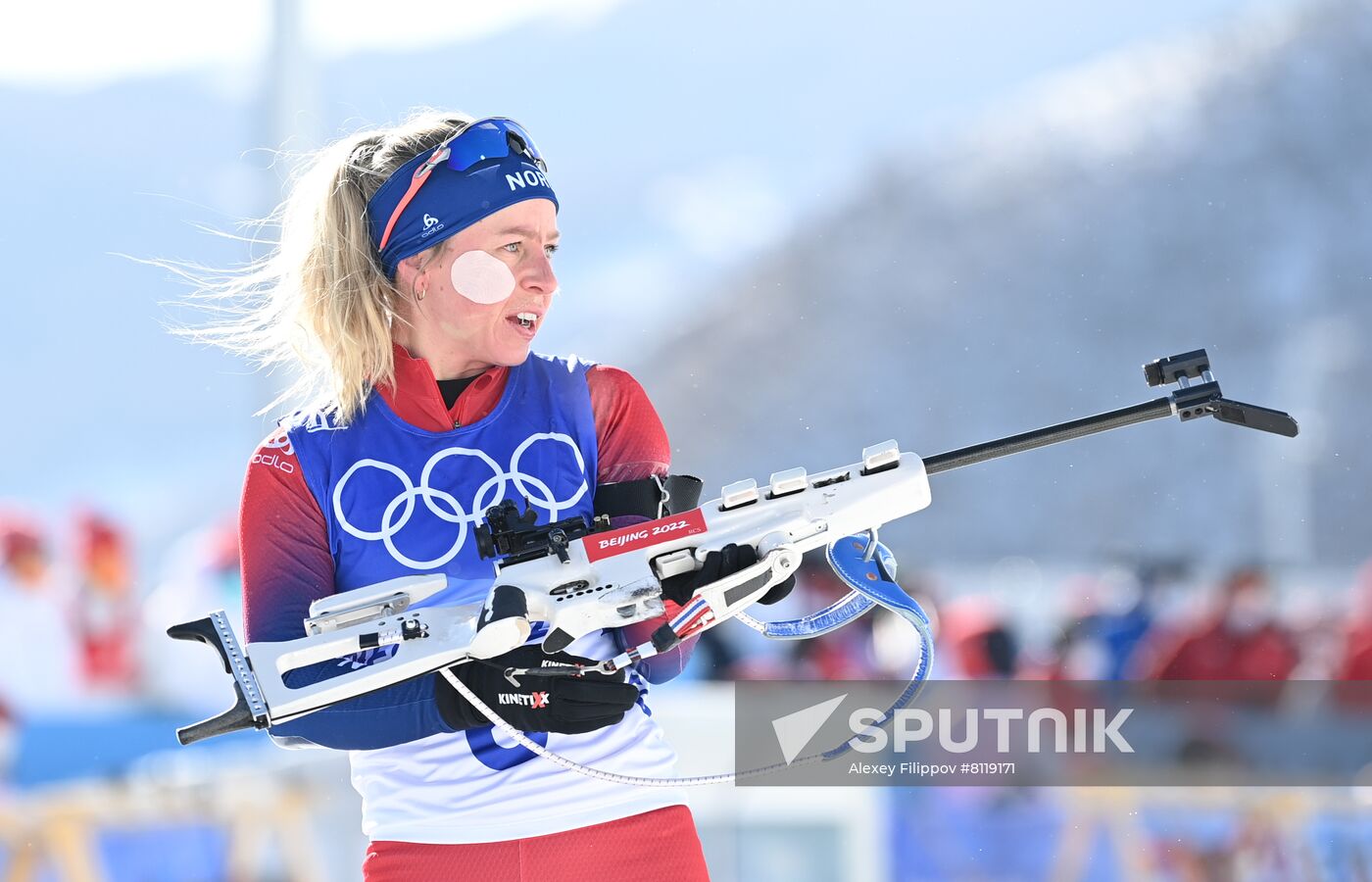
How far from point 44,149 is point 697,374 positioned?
12.5 metres

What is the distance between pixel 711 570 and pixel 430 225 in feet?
1.70

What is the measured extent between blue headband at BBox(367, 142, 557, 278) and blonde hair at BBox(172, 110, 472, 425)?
0.03 meters

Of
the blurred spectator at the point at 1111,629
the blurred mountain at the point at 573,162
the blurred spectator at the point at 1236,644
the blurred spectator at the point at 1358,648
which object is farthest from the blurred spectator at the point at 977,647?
the blurred mountain at the point at 573,162

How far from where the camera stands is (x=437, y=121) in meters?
1.80

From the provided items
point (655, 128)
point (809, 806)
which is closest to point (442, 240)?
point (809, 806)

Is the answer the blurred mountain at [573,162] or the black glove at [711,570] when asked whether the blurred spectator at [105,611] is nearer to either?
the black glove at [711,570]

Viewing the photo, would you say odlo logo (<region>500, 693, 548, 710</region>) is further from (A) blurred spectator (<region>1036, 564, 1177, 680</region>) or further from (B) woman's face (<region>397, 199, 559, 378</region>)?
(A) blurred spectator (<region>1036, 564, 1177, 680</region>)

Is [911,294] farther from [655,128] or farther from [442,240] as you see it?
[442,240]

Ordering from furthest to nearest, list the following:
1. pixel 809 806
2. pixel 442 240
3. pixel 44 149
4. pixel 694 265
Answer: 1. pixel 694 265
2. pixel 44 149
3. pixel 809 806
4. pixel 442 240

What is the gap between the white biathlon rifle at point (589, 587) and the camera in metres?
1.50

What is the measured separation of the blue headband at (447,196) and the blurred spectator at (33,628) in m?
3.33

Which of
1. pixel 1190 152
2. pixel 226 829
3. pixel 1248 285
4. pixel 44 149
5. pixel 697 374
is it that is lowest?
pixel 226 829

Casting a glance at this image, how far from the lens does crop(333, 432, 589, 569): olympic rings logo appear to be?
64.4 inches

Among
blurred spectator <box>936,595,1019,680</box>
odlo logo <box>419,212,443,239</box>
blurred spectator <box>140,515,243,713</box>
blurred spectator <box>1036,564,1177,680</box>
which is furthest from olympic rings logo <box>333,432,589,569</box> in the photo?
blurred spectator <box>1036,564,1177,680</box>
